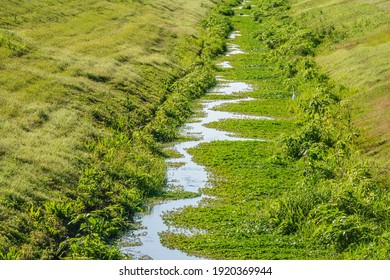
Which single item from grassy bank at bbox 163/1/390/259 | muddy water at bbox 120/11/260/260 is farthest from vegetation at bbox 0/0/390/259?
muddy water at bbox 120/11/260/260

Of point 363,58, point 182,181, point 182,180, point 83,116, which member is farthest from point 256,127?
point 363,58

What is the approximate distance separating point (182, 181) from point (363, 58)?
77.9ft

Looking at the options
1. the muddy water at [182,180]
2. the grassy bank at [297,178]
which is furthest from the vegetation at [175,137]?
the muddy water at [182,180]

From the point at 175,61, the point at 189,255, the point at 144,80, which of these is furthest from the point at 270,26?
the point at 189,255

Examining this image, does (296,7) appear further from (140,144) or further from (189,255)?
(189,255)

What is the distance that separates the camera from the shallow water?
25500 mm

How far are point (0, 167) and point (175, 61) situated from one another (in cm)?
3371

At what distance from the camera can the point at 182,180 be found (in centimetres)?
3325

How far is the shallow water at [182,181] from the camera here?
83.7 feet

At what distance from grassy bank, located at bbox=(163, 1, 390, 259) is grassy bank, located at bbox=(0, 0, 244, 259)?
10.7 ft

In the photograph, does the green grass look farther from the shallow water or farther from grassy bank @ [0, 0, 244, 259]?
grassy bank @ [0, 0, 244, 259]

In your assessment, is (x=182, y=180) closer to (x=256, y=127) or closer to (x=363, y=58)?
(x=256, y=127)

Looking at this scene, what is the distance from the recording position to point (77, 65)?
47562 mm

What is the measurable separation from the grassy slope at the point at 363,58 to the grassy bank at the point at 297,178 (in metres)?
0.23
